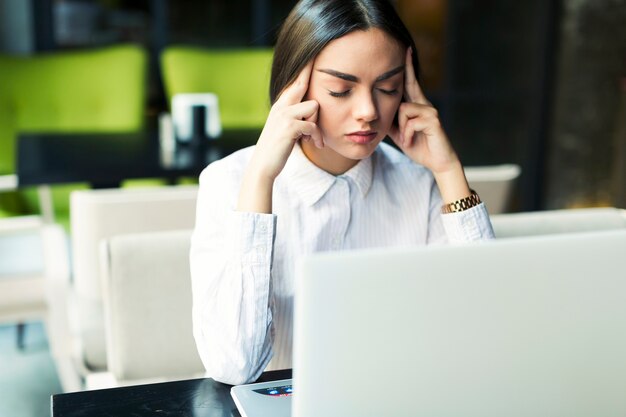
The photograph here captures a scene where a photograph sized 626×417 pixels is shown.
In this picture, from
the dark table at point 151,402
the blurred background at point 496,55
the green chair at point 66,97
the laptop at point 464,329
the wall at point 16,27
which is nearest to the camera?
the laptop at point 464,329

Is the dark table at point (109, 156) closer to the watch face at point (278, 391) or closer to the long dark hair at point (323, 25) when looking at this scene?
the long dark hair at point (323, 25)

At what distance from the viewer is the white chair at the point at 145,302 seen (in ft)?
4.55

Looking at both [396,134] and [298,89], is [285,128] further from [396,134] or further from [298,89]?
[396,134]

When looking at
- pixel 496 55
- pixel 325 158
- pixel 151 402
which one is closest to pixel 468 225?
pixel 325 158

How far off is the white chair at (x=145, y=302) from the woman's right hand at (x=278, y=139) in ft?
1.14

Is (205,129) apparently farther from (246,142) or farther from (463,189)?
(463,189)

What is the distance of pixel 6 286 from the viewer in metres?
2.30

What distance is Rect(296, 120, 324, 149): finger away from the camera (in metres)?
1.14

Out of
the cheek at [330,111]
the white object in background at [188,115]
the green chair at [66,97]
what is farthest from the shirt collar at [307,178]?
the green chair at [66,97]

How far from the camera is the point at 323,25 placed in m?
1.14

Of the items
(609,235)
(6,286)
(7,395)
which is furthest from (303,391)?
(7,395)

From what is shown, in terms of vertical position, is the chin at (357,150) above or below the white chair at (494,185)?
above

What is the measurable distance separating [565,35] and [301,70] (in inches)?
139

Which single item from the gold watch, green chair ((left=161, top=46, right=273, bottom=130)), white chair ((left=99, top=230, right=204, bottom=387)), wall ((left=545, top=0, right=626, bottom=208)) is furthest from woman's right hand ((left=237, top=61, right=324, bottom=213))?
wall ((left=545, top=0, right=626, bottom=208))
